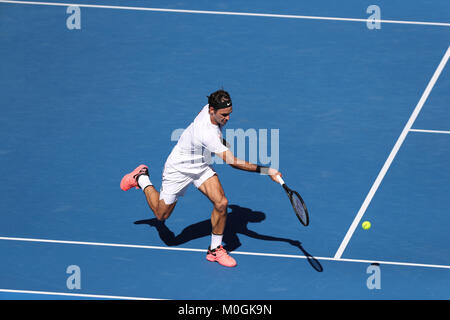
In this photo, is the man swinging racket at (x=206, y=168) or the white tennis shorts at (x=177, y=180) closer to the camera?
the man swinging racket at (x=206, y=168)

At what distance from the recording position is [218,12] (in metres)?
18.2

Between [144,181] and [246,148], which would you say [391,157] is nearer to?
[246,148]

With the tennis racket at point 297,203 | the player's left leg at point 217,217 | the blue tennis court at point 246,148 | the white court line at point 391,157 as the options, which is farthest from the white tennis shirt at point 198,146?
the white court line at point 391,157

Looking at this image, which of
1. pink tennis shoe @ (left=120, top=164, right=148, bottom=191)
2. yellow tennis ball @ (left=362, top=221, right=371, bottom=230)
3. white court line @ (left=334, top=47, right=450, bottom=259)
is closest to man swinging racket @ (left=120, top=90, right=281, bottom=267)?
pink tennis shoe @ (left=120, top=164, right=148, bottom=191)

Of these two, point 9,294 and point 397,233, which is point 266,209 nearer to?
point 397,233

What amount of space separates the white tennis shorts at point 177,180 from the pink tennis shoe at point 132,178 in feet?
2.49

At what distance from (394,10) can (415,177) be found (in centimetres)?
542

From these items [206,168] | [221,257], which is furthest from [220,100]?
[221,257]

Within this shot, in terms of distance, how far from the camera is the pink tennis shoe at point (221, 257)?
11766 mm

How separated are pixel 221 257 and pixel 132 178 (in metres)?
1.82

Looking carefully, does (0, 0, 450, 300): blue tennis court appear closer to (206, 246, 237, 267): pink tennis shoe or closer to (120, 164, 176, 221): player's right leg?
(206, 246, 237, 267): pink tennis shoe

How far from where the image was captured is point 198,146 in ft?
38.0

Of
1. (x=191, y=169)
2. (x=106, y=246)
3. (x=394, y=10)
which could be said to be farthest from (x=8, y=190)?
(x=394, y=10)

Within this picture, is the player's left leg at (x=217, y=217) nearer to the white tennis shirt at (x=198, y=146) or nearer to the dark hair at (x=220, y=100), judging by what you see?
the white tennis shirt at (x=198, y=146)
